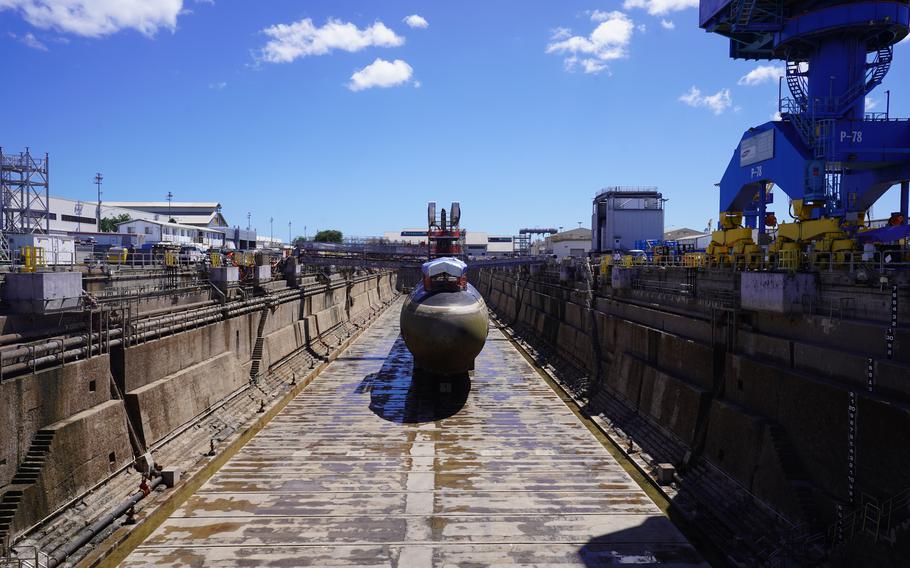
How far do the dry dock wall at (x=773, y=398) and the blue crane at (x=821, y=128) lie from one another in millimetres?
6061

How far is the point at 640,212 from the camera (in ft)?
208

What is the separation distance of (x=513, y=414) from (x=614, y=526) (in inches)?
436

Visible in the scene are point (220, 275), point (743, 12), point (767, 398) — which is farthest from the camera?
point (743, 12)

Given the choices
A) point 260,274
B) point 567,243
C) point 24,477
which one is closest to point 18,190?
point 260,274

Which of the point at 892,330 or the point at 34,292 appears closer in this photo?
the point at 892,330

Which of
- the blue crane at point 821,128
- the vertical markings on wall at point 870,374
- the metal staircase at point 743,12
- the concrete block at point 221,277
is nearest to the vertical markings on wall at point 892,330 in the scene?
the vertical markings on wall at point 870,374

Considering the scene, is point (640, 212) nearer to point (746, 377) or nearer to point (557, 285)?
point (557, 285)

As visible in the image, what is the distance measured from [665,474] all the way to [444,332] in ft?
36.5

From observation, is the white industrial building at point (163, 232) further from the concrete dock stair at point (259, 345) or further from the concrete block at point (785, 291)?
the concrete block at point (785, 291)

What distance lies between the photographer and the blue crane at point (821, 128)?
1097 inches

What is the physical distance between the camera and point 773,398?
16328 mm

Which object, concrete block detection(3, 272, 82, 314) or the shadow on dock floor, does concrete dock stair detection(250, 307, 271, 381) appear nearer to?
the shadow on dock floor

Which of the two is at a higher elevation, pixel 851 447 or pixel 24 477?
pixel 851 447

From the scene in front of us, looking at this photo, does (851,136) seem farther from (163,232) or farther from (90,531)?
(163,232)
